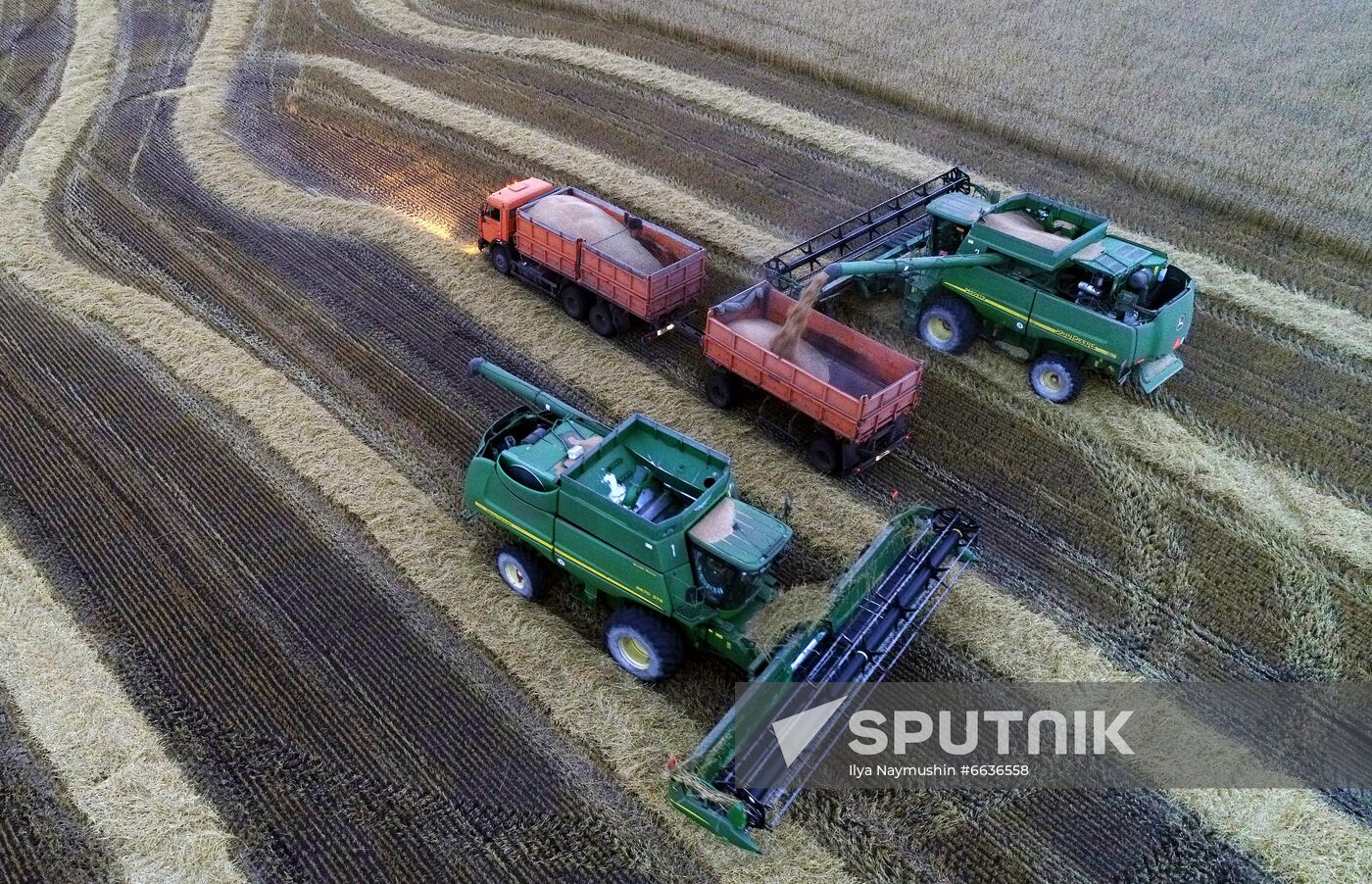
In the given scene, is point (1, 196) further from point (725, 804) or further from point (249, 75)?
point (725, 804)

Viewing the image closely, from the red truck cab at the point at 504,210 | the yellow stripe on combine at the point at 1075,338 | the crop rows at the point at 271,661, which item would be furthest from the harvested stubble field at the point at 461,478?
the yellow stripe on combine at the point at 1075,338

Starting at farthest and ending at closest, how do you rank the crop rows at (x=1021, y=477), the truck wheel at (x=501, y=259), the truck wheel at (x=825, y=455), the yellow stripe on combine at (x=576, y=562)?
1. the truck wheel at (x=501, y=259)
2. the truck wheel at (x=825, y=455)
3. the crop rows at (x=1021, y=477)
4. the yellow stripe on combine at (x=576, y=562)

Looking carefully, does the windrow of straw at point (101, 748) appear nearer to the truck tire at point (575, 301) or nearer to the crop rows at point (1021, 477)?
the truck tire at point (575, 301)

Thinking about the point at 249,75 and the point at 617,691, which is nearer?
the point at 617,691

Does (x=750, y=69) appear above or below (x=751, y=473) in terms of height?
above

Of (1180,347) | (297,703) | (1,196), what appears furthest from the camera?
(1,196)

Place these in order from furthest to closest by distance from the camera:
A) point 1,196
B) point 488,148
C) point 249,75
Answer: point 249,75 → point 488,148 → point 1,196

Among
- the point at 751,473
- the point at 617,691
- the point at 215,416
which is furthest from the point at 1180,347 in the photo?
the point at 215,416
